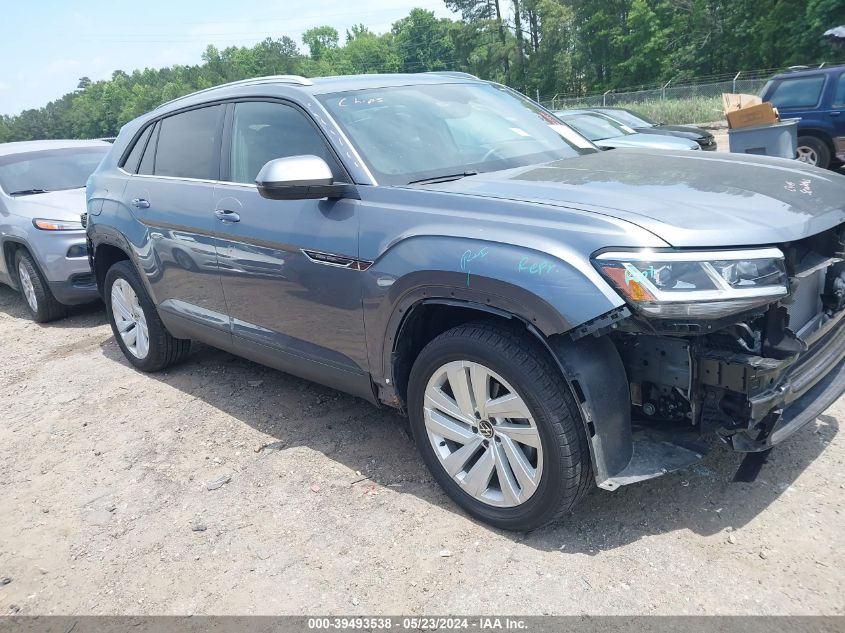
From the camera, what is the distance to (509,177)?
3.17 meters

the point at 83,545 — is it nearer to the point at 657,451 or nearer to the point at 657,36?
the point at 657,451

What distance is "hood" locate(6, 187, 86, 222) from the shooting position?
6914mm

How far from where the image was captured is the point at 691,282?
7.64ft

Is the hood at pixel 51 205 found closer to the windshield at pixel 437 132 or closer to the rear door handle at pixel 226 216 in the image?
the rear door handle at pixel 226 216

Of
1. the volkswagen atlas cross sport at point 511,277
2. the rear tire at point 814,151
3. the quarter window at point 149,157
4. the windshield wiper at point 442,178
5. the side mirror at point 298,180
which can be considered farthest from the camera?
the rear tire at point 814,151

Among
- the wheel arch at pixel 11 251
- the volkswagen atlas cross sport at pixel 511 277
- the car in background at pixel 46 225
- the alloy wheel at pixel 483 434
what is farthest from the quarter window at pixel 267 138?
the wheel arch at pixel 11 251

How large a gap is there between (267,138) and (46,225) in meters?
4.13

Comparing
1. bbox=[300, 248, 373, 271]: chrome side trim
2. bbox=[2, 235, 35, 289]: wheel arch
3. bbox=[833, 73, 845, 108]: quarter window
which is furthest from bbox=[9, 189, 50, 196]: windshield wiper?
bbox=[833, 73, 845, 108]: quarter window

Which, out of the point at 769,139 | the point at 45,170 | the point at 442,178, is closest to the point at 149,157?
the point at 442,178

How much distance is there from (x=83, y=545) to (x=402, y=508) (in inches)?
57.8

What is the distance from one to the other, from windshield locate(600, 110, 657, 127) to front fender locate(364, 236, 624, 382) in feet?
32.3

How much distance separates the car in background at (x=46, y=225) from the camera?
6777 millimetres

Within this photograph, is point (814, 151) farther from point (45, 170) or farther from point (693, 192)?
point (45, 170)

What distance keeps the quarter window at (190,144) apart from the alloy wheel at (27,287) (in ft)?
10.9
